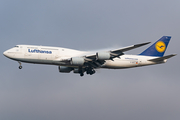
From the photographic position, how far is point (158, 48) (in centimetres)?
5622

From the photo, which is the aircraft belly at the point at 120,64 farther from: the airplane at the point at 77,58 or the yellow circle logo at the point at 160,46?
the yellow circle logo at the point at 160,46

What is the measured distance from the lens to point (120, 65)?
52.0m

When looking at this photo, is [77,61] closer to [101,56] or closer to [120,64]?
[101,56]

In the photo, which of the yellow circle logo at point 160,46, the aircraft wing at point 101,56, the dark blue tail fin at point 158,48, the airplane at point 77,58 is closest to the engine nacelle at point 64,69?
the airplane at point 77,58

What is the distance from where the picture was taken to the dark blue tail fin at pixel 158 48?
55250mm

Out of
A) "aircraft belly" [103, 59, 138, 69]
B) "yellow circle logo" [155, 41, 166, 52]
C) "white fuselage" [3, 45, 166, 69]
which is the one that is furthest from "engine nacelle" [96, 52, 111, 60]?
"yellow circle logo" [155, 41, 166, 52]

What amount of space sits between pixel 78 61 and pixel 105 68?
688cm

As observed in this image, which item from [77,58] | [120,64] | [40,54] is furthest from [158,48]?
[40,54]

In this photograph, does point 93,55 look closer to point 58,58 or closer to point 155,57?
point 58,58

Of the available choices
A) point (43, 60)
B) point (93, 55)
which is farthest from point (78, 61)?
point (43, 60)

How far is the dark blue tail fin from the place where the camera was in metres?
55.2

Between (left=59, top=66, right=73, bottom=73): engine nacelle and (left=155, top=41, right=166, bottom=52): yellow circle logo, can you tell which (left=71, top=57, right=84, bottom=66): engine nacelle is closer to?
(left=59, top=66, right=73, bottom=73): engine nacelle

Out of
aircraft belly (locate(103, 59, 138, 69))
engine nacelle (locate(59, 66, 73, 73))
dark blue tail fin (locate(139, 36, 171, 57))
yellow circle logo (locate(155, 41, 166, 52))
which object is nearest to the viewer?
aircraft belly (locate(103, 59, 138, 69))

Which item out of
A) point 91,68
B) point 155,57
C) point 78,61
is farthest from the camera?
point 155,57
